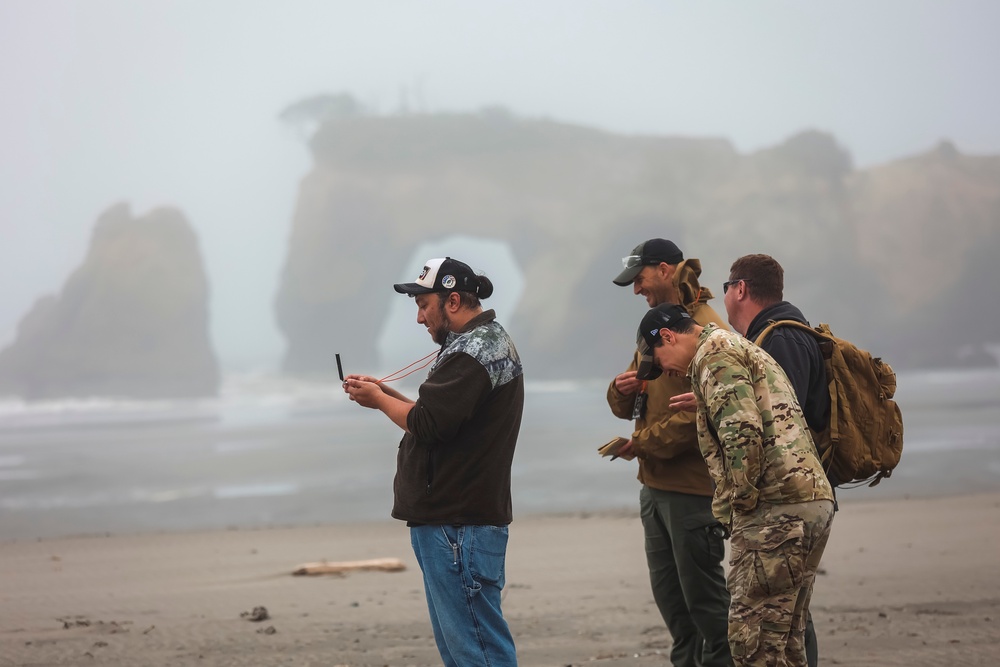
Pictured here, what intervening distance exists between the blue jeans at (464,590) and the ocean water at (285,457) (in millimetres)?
7807

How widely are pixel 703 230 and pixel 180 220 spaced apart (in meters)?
11.2

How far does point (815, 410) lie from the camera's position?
2893 millimetres

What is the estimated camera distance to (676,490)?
3.31 metres

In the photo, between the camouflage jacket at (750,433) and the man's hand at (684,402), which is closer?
the camouflage jacket at (750,433)

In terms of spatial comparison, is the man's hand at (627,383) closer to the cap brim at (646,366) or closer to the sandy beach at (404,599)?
the cap brim at (646,366)

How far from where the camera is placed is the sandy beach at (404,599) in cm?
465

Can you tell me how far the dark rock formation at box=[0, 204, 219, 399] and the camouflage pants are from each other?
18.4 metres

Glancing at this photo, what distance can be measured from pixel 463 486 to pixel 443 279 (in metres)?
0.60

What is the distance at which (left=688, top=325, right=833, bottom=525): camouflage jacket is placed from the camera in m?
2.47

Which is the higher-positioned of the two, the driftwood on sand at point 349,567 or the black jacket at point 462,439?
the black jacket at point 462,439

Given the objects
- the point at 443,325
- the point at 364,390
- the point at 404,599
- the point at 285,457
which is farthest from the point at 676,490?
the point at 285,457

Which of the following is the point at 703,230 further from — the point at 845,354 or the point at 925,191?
the point at 845,354

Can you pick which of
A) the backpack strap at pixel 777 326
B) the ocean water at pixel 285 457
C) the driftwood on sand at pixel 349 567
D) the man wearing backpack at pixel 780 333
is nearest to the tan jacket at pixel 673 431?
the man wearing backpack at pixel 780 333

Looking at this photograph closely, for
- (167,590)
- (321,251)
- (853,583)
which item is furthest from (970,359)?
(167,590)
